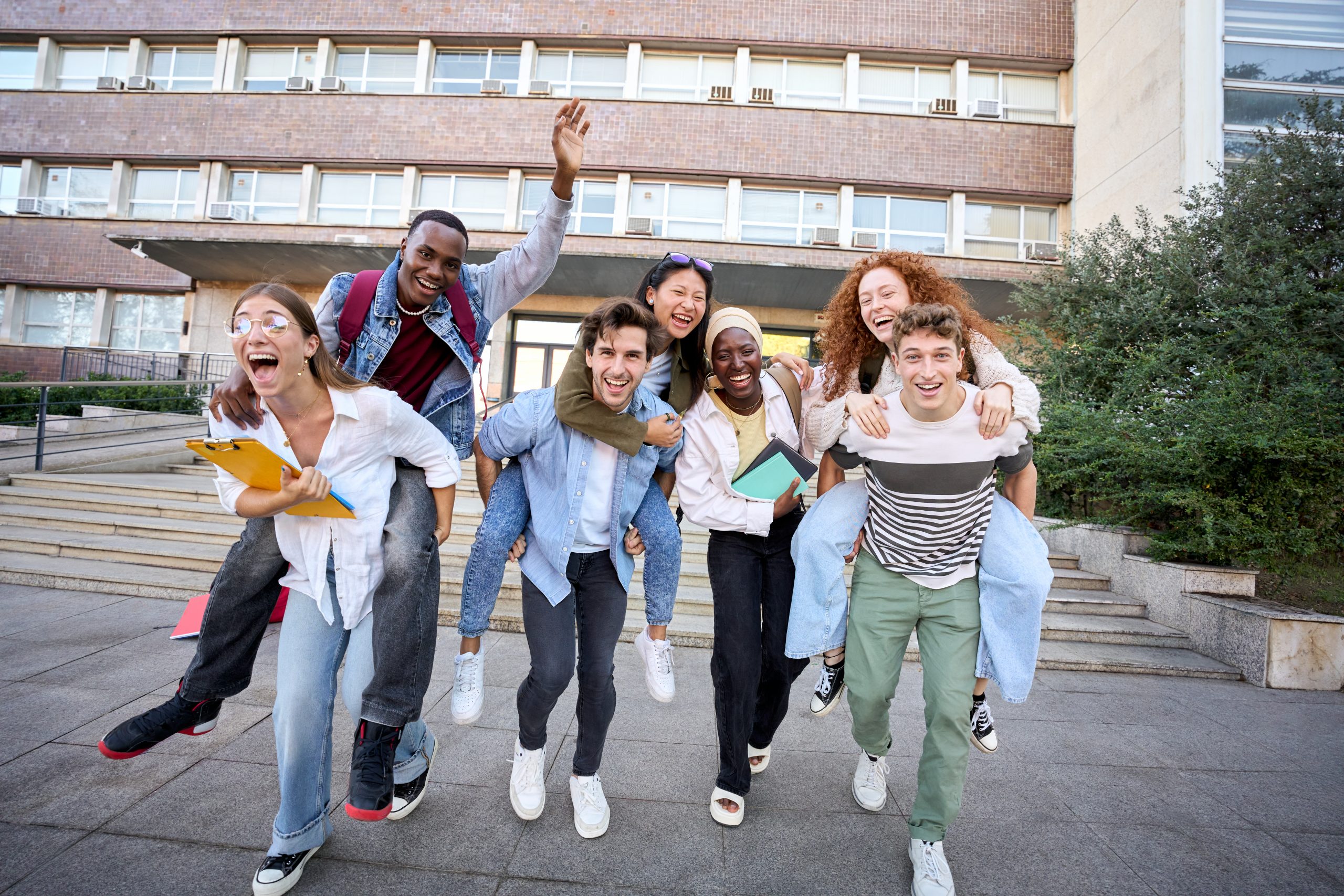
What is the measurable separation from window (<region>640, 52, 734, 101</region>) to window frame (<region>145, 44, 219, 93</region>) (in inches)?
479

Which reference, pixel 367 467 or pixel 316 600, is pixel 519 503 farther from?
pixel 316 600

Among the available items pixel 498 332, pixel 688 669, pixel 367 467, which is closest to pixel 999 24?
pixel 498 332

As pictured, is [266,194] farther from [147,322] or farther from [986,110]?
[986,110]

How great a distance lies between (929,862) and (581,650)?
1535 mm

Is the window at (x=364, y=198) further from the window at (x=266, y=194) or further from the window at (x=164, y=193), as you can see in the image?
the window at (x=164, y=193)

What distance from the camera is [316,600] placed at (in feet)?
7.46

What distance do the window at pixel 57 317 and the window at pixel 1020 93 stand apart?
82.9 feet

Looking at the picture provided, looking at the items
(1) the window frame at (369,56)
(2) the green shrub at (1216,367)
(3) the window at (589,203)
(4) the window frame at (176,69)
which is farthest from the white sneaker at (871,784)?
(4) the window frame at (176,69)

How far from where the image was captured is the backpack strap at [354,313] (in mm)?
2760

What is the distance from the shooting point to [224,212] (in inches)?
689

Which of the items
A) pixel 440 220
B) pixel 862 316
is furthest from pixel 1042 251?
pixel 440 220

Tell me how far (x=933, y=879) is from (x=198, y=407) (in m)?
16.1

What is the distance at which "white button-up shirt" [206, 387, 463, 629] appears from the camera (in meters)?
2.29

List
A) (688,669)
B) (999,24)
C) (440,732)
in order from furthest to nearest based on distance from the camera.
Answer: (999,24), (688,669), (440,732)
